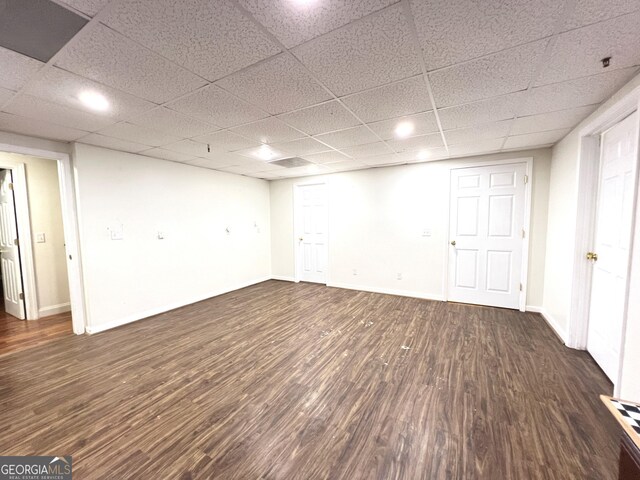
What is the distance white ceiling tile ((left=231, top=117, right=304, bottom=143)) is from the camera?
8.23 feet

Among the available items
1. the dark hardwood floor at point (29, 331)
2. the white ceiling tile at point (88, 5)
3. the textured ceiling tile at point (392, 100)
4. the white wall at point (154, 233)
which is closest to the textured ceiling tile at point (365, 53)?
the textured ceiling tile at point (392, 100)

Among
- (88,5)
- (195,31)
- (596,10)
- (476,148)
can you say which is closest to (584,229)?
(476,148)

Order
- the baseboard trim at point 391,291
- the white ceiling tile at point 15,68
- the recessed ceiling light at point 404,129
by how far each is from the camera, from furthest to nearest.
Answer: the baseboard trim at point 391,291 < the recessed ceiling light at point 404,129 < the white ceiling tile at point 15,68

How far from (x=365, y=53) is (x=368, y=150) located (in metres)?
2.13

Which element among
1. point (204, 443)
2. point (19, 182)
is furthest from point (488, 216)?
point (19, 182)

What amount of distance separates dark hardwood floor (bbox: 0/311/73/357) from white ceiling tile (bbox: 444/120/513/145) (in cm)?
528

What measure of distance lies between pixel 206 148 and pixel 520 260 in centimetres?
471

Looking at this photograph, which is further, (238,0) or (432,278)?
(432,278)

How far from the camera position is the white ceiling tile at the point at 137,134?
8.44ft

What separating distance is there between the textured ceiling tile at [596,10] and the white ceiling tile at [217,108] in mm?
2006

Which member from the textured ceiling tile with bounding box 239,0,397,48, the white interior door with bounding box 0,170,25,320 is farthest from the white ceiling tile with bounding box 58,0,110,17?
the white interior door with bounding box 0,170,25,320

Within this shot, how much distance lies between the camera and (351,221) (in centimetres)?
502

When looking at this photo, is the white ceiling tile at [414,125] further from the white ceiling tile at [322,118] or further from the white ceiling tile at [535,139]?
the white ceiling tile at [535,139]

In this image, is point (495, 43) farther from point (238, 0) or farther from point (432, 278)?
point (432, 278)
